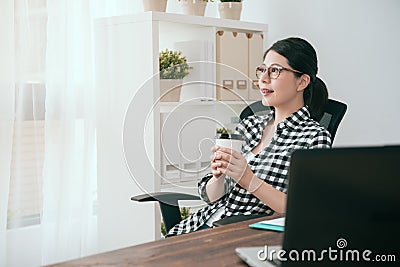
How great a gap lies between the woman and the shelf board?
0.90 m

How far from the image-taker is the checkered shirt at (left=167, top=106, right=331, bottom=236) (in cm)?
224

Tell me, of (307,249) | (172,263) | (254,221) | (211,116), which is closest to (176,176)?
(211,116)

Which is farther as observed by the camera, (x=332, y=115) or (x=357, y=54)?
(x=357, y=54)

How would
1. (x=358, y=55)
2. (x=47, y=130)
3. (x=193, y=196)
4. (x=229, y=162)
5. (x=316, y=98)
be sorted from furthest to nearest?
(x=358, y=55) < (x=47, y=130) < (x=316, y=98) < (x=193, y=196) < (x=229, y=162)

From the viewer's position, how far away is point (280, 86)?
231cm

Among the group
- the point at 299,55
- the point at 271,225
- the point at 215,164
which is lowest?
the point at 271,225

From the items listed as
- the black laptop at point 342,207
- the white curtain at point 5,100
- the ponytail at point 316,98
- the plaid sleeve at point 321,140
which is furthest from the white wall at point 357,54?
the black laptop at point 342,207

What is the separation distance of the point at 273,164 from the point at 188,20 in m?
1.23

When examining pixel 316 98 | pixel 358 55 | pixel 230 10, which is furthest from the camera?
pixel 358 55

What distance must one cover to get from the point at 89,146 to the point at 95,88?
0.97ft

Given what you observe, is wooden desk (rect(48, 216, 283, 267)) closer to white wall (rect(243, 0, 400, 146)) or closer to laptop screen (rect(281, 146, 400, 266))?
laptop screen (rect(281, 146, 400, 266))

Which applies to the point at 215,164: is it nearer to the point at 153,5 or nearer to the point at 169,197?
the point at 169,197

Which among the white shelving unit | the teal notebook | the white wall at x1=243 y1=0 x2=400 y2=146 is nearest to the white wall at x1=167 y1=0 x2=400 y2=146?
the white wall at x1=243 y1=0 x2=400 y2=146

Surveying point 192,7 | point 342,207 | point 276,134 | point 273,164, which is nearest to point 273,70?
point 276,134
